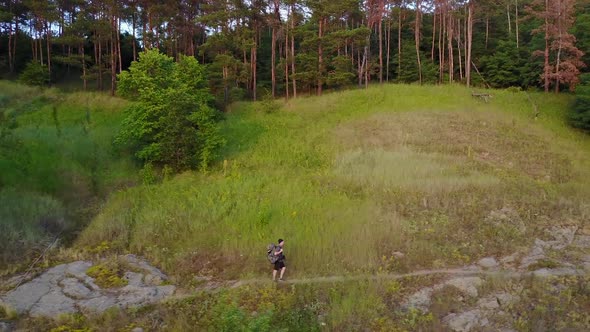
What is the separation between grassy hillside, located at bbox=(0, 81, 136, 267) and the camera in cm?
1432

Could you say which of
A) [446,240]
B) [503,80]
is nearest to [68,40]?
[446,240]

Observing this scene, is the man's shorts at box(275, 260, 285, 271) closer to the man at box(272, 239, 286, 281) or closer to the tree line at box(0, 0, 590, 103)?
the man at box(272, 239, 286, 281)

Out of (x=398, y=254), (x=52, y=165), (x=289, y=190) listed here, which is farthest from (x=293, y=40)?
(x=398, y=254)

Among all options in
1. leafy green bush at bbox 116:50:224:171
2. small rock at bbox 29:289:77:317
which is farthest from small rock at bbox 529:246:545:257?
leafy green bush at bbox 116:50:224:171

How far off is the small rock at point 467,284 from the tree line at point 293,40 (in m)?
21.7

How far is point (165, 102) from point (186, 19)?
21550 millimetres

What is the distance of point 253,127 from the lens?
2841cm

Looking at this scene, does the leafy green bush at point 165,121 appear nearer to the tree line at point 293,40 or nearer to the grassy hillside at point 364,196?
the grassy hillside at point 364,196

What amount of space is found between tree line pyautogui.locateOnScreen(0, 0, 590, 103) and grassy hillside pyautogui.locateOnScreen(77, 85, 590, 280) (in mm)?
5895

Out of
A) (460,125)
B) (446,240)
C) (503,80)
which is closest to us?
(446,240)

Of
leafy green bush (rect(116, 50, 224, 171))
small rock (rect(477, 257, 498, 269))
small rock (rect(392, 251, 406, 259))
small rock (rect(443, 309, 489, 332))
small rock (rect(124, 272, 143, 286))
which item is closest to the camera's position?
small rock (rect(443, 309, 489, 332))

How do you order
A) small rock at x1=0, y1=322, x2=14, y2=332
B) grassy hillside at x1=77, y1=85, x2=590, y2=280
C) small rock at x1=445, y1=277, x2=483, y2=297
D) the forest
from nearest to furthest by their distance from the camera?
small rock at x1=0, y1=322, x2=14, y2=332
the forest
small rock at x1=445, y1=277, x2=483, y2=297
grassy hillside at x1=77, y1=85, x2=590, y2=280

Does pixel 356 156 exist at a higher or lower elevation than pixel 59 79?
lower

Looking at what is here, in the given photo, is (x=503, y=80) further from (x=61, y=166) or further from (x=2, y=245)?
(x=2, y=245)
